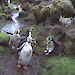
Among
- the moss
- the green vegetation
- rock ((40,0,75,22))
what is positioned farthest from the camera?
rock ((40,0,75,22))

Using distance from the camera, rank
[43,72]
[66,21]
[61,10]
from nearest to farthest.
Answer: [43,72]
[66,21]
[61,10]

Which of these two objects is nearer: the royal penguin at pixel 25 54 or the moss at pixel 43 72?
the moss at pixel 43 72

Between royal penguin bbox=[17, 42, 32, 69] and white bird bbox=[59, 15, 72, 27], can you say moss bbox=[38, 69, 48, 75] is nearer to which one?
royal penguin bbox=[17, 42, 32, 69]

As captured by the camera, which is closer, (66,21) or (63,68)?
(63,68)

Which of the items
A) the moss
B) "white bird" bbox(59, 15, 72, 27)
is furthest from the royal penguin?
"white bird" bbox(59, 15, 72, 27)

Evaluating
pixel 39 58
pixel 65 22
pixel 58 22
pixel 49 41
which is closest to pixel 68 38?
pixel 49 41

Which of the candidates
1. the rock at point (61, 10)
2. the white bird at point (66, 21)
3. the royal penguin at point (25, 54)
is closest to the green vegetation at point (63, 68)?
the royal penguin at point (25, 54)

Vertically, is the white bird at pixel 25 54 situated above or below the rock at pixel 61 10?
below

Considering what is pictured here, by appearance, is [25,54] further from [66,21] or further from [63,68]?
[66,21]

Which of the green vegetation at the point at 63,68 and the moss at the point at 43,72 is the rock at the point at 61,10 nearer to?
the green vegetation at the point at 63,68

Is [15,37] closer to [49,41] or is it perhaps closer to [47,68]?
[49,41]

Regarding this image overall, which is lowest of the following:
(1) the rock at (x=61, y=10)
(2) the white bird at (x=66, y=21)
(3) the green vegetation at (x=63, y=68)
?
(3) the green vegetation at (x=63, y=68)

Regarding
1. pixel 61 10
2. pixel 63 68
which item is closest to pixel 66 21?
pixel 61 10

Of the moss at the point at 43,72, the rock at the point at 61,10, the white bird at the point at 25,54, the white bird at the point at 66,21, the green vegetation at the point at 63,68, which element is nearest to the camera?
the green vegetation at the point at 63,68
